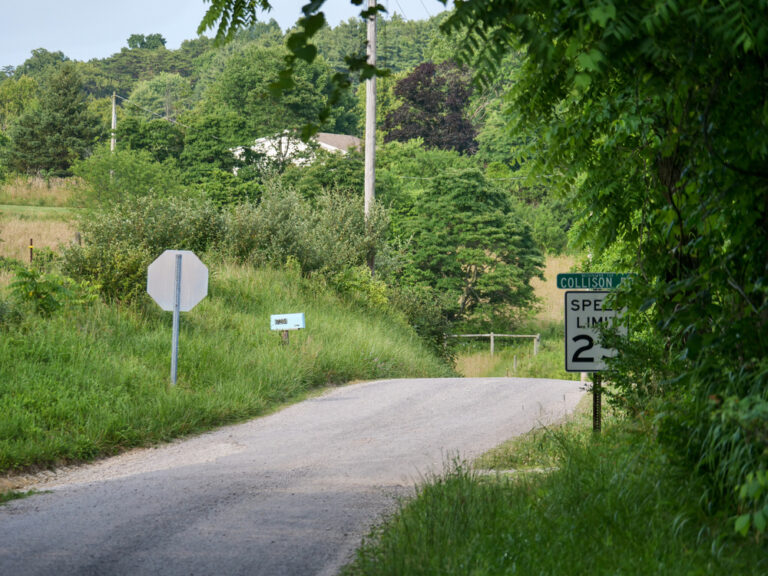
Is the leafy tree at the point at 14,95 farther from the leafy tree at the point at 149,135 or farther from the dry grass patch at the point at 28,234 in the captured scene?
the dry grass patch at the point at 28,234

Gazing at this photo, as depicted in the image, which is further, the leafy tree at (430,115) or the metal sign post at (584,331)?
the leafy tree at (430,115)

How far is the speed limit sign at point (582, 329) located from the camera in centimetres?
919

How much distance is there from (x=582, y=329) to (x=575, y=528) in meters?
4.14

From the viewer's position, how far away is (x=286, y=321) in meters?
16.5

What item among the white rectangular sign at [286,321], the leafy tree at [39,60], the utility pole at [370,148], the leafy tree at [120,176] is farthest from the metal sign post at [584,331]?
the leafy tree at [39,60]

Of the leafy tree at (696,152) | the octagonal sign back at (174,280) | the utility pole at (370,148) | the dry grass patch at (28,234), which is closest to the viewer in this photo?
the leafy tree at (696,152)

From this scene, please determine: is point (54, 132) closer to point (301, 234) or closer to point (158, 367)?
point (301, 234)

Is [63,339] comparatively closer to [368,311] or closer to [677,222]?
[677,222]

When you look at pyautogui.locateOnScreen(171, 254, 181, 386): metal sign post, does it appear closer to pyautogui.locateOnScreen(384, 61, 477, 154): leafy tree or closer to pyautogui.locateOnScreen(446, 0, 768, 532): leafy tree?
pyautogui.locateOnScreen(446, 0, 768, 532): leafy tree

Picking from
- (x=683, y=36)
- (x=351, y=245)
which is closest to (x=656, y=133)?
(x=683, y=36)

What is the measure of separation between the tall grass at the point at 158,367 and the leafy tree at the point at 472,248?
23133 millimetres

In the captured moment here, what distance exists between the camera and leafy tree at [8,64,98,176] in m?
61.9

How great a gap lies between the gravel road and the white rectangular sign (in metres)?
2.44

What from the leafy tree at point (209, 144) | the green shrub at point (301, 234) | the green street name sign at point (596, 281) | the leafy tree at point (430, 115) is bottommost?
the green street name sign at point (596, 281)
